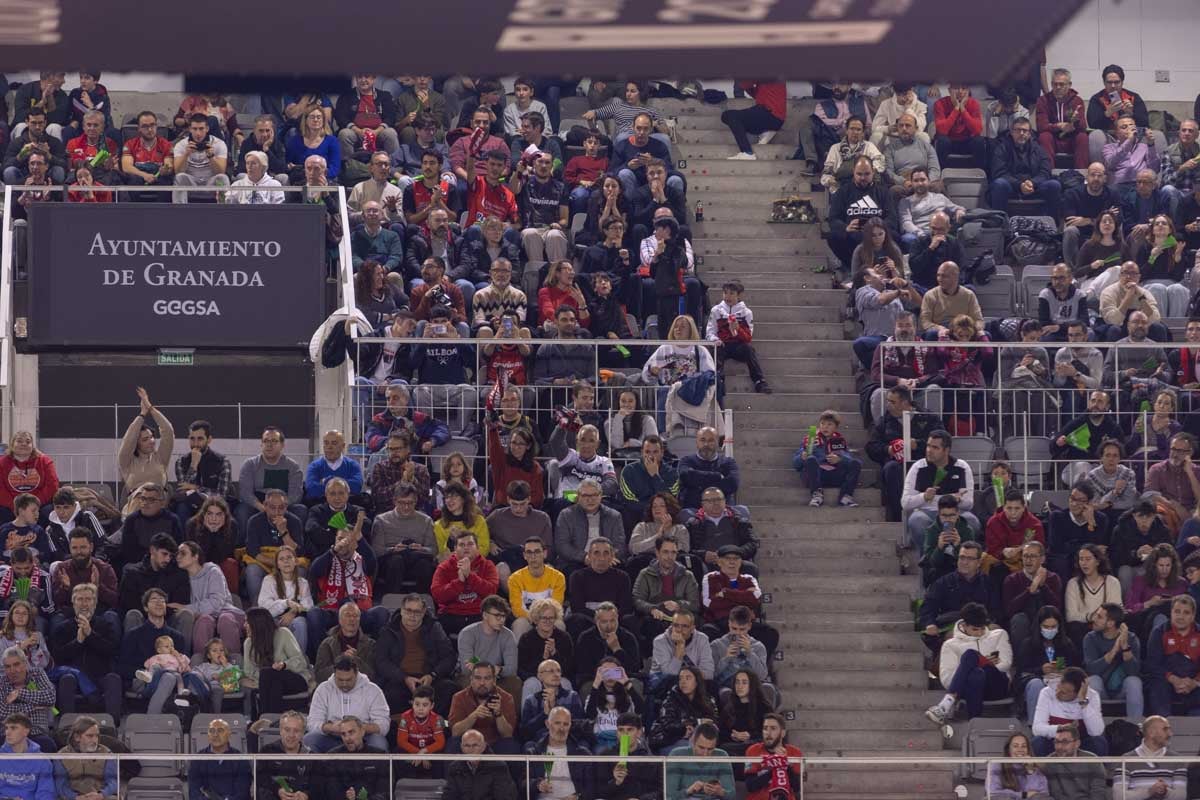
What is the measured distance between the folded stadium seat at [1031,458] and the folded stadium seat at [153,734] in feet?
24.3

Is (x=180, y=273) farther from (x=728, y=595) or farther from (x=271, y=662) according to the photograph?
(x=728, y=595)

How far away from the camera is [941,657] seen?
17062 millimetres

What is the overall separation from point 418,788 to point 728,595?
126 inches

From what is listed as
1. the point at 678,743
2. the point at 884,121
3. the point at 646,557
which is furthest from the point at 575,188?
the point at 678,743

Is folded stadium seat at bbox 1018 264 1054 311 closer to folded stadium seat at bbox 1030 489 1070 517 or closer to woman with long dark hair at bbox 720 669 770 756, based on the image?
folded stadium seat at bbox 1030 489 1070 517

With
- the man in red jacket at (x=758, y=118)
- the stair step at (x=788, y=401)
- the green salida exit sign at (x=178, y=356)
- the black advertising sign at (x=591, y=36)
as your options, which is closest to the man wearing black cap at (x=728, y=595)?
the stair step at (x=788, y=401)

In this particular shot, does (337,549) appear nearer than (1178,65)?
Yes

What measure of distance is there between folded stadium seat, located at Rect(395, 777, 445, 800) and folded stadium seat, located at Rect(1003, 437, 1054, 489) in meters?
6.47

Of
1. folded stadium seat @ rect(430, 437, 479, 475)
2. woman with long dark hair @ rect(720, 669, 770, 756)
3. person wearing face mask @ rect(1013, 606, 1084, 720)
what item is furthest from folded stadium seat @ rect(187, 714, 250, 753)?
person wearing face mask @ rect(1013, 606, 1084, 720)

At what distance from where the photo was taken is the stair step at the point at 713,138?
2480cm

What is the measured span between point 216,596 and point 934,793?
5.29 metres

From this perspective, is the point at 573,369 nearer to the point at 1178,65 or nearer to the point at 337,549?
the point at 337,549

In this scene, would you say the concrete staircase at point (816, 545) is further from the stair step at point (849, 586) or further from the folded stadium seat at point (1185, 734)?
the folded stadium seat at point (1185, 734)

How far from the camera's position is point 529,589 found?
16.9 m
